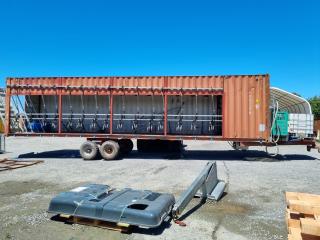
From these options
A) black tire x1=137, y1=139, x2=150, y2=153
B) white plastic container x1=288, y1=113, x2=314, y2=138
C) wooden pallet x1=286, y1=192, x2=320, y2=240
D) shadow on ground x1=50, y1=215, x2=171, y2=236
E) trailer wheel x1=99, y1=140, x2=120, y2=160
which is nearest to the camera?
wooden pallet x1=286, y1=192, x2=320, y2=240

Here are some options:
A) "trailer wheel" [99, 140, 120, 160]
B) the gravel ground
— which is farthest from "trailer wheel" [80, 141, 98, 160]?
the gravel ground

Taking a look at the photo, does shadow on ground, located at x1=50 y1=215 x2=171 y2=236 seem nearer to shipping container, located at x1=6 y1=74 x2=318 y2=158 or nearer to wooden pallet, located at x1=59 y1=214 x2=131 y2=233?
wooden pallet, located at x1=59 y1=214 x2=131 y2=233

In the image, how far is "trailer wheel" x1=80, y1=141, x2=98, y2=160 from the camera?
590 inches

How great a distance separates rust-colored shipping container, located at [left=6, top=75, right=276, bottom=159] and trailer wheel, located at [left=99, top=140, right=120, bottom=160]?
36 centimetres

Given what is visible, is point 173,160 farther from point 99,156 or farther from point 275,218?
point 275,218

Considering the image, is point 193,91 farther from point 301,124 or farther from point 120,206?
point 120,206

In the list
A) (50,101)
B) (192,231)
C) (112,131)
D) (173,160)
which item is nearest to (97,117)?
(112,131)

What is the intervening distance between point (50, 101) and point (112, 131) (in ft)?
12.3

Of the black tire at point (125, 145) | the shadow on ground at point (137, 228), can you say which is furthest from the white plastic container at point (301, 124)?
the shadow on ground at point (137, 228)

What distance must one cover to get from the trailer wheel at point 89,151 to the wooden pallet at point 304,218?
1117 cm

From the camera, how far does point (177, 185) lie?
9352 mm

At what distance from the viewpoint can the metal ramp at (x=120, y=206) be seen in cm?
534

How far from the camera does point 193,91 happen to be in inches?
576

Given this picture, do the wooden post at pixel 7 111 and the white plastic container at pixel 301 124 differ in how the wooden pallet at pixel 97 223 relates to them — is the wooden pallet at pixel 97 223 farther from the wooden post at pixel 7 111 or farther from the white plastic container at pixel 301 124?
the white plastic container at pixel 301 124
